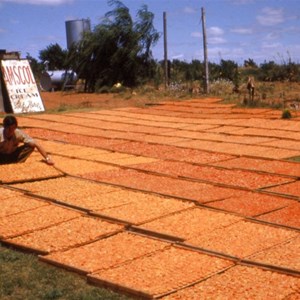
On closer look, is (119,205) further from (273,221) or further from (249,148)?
(249,148)

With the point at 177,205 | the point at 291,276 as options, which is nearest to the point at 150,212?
the point at 177,205

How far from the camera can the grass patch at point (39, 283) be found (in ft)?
12.9

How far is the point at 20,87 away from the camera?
16.8 meters

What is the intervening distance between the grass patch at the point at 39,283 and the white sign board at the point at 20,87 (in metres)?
12.3

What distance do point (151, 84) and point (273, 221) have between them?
2057cm

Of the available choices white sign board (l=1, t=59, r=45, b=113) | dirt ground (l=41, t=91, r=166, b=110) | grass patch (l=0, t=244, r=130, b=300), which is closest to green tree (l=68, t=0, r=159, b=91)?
dirt ground (l=41, t=91, r=166, b=110)

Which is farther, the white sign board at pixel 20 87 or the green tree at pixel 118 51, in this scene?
the green tree at pixel 118 51

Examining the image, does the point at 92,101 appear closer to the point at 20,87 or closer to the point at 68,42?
the point at 20,87

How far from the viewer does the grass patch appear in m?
3.95

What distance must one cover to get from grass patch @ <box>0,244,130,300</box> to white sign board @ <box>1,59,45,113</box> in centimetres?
1226

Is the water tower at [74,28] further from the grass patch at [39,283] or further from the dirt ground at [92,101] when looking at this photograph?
the grass patch at [39,283]

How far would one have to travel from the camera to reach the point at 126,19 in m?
25.9

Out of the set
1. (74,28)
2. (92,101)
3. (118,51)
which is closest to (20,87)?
(92,101)

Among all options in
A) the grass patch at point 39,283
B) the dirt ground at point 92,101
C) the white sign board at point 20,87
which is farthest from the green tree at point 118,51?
the grass patch at point 39,283
